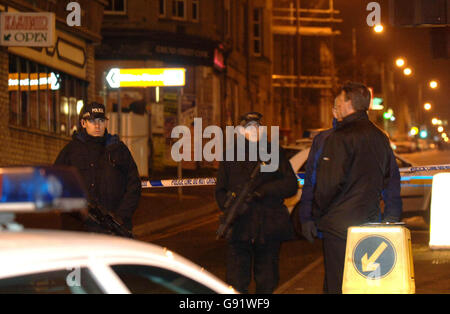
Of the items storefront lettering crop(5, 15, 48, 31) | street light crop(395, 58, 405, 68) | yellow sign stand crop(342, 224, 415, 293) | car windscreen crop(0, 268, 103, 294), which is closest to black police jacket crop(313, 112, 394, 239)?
yellow sign stand crop(342, 224, 415, 293)

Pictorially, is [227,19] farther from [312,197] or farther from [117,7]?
[312,197]

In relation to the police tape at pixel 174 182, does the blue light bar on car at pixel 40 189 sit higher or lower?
higher

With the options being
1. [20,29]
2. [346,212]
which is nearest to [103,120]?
[346,212]

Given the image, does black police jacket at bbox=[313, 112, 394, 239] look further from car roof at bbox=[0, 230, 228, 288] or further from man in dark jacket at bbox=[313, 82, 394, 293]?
car roof at bbox=[0, 230, 228, 288]

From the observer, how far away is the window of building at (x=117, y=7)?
33406 millimetres

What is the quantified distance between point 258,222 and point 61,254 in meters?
4.18

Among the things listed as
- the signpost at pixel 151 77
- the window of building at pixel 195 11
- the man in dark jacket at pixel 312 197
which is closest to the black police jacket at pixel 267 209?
the man in dark jacket at pixel 312 197

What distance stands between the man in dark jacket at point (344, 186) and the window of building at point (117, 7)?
28.2 m

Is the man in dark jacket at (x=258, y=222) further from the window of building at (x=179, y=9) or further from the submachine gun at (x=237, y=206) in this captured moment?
the window of building at (x=179, y=9)

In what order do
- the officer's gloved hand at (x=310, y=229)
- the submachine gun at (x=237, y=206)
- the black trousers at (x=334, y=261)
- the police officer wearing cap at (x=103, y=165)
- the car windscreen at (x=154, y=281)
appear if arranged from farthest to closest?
the police officer wearing cap at (x=103, y=165)
the submachine gun at (x=237, y=206)
the officer's gloved hand at (x=310, y=229)
the black trousers at (x=334, y=261)
the car windscreen at (x=154, y=281)

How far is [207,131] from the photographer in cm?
3375

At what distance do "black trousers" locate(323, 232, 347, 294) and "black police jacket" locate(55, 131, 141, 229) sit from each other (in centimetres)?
170

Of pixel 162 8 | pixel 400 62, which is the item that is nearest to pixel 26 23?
pixel 162 8

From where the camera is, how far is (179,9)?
34.8 m
